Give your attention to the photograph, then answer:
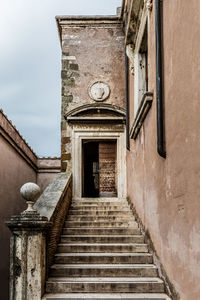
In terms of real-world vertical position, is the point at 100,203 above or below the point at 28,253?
above

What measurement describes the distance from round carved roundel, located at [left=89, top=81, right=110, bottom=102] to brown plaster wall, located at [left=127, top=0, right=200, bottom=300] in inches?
155

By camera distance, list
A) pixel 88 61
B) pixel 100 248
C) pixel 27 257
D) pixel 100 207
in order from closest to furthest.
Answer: pixel 27 257, pixel 100 248, pixel 100 207, pixel 88 61

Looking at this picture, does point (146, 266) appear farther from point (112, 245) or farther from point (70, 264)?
point (70, 264)

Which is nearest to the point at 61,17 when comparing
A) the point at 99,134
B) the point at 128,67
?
the point at 128,67

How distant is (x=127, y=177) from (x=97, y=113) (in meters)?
1.82

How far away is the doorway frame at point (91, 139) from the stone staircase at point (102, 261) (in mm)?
1525

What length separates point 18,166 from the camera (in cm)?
1059

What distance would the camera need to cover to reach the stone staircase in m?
4.73

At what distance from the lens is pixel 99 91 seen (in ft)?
31.0

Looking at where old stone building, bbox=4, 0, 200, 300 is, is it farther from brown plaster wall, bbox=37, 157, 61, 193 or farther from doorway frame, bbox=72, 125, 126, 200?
brown plaster wall, bbox=37, 157, 61, 193

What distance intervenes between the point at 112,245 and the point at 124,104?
4.60 m

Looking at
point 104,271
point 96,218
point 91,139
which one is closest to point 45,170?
point 91,139

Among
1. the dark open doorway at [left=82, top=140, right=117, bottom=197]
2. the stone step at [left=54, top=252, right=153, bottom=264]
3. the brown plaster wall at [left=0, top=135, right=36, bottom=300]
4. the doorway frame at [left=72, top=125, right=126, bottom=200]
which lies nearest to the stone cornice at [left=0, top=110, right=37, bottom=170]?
the brown plaster wall at [left=0, top=135, right=36, bottom=300]

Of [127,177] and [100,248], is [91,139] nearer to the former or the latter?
[127,177]
